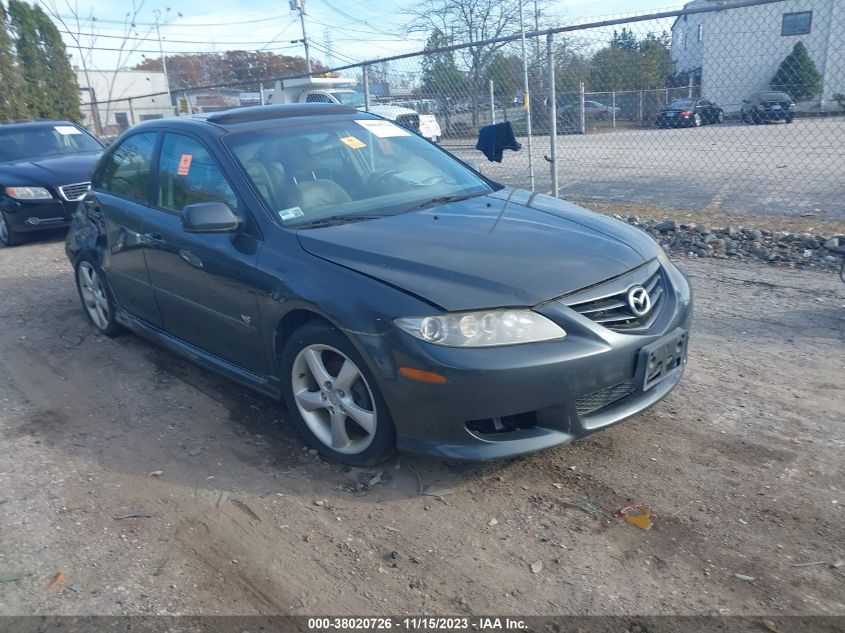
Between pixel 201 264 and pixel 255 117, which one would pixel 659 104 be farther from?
pixel 201 264

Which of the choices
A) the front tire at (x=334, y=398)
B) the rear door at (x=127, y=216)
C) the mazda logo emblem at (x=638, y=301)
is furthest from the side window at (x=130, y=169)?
the mazda logo emblem at (x=638, y=301)

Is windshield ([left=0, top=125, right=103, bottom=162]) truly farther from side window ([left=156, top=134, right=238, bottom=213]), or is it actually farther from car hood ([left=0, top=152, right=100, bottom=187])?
side window ([left=156, top=134, right=238, bottom=213])

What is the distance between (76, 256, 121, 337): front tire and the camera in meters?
5.65

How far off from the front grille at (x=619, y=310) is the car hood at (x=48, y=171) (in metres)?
8.55

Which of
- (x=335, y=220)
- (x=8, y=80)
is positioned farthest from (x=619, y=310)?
(x=8, y=80)

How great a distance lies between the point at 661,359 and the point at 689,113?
7253 mm

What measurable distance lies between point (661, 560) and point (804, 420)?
155cm

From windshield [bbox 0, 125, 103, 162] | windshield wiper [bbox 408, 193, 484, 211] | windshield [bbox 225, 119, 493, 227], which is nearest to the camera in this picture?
windshield [bbox 225, 119, 493, 227]

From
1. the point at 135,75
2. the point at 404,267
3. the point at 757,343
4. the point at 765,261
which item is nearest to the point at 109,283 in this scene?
the point at 404,267

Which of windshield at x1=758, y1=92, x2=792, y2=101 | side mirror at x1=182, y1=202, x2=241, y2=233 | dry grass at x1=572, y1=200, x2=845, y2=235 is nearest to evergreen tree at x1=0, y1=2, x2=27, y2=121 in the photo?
dry grass at x1=572, y1=200, x2=845, y2=235

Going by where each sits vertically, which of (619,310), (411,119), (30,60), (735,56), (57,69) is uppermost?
(30,60)

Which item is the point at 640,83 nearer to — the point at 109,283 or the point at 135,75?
the point at 109,283

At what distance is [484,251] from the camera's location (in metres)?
3.44

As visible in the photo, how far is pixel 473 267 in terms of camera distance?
3271mm
